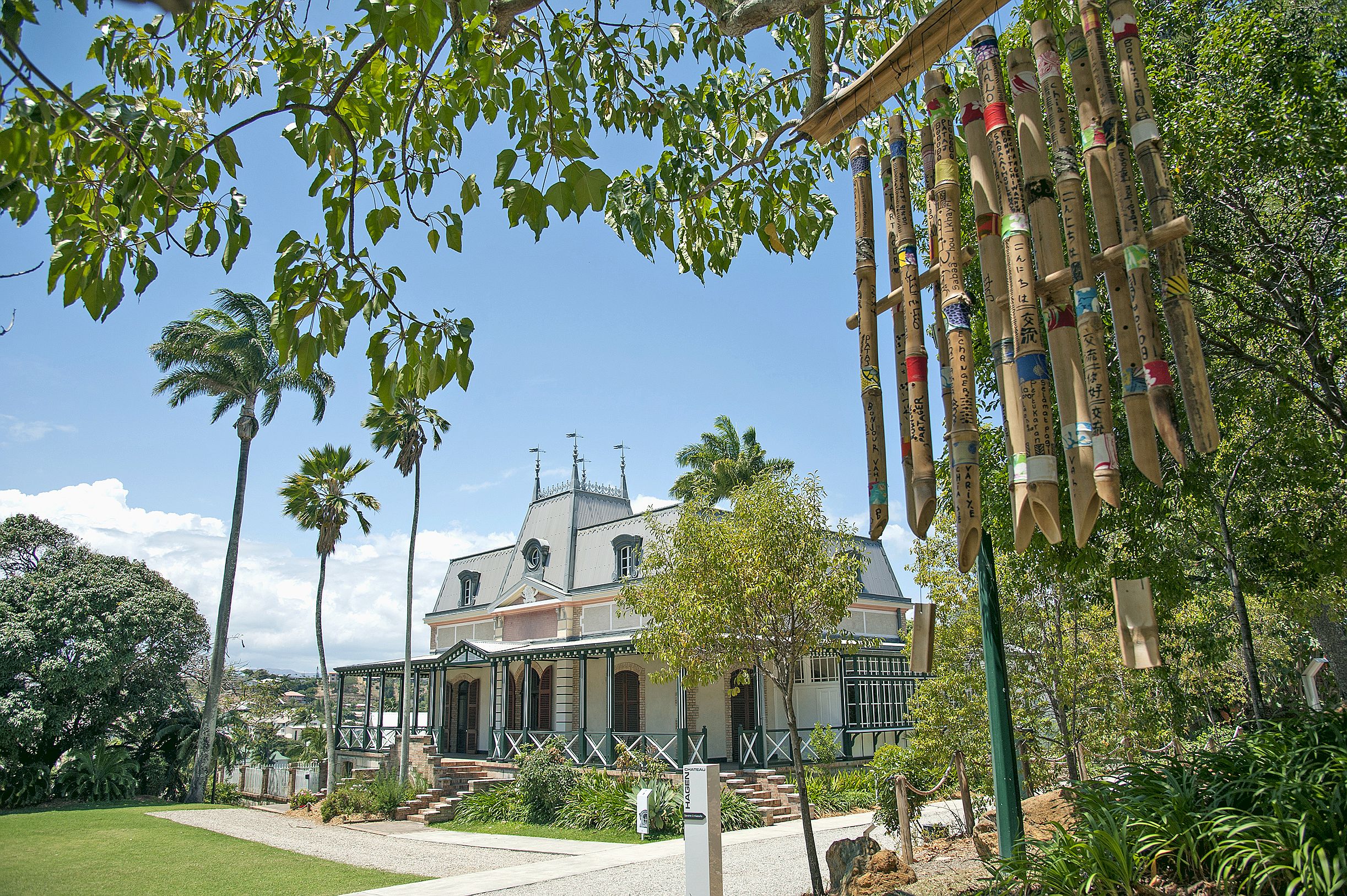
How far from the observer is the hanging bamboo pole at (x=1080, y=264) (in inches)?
105

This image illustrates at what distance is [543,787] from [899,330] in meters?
17.6

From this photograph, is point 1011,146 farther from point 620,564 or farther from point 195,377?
point 195,377

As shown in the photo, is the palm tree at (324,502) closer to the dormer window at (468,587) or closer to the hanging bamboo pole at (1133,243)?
the dormer window at (468,587)

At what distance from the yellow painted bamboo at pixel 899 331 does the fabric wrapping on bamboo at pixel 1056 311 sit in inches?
23.5

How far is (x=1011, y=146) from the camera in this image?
Result: 3.18 m

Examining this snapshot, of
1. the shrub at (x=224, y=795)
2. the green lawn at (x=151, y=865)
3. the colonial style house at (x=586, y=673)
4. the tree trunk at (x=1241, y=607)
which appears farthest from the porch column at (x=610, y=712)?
the tree trunk at (x=1241, y=607)

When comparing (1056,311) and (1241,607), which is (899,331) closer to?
(1056,311)

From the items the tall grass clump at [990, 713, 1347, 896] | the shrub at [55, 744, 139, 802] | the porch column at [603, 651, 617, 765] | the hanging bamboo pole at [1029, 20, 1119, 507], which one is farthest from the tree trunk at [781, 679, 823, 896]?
the shrub at [55, 744, 139, 802]

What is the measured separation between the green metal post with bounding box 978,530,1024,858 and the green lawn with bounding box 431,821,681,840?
455 inches

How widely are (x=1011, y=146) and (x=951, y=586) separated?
855 centimetres

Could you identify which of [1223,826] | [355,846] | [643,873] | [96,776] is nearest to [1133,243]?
[1223,826]

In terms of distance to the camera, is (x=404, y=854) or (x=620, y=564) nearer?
(x=404, y=854)

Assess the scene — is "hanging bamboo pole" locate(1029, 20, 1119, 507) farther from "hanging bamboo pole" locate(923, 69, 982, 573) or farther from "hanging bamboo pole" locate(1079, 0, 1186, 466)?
"hanging bamboo pole" locate(923, 69, 982, 573)

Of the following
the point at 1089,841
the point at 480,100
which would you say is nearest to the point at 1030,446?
the point at 1089,841
